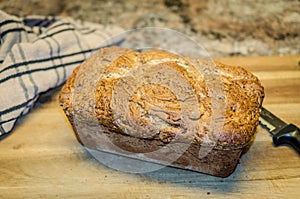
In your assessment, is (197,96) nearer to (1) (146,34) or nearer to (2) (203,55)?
(2) (203,55)

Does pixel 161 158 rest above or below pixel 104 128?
below

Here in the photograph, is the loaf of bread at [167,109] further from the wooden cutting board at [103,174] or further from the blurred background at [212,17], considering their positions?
the blurred background at [212,17]

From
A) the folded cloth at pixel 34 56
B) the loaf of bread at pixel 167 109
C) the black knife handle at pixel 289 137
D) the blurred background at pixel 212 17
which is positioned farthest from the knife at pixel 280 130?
the folded cloth at pixel 34 56

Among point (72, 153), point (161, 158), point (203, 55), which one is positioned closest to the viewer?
point (161, 158)

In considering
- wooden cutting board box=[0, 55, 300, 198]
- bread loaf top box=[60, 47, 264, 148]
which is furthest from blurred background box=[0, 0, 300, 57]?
bread loaf top box=[60, 47, 264, 148]

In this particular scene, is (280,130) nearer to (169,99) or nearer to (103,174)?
(169,99)

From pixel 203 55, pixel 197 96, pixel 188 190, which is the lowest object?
Answer: pixel 188 190

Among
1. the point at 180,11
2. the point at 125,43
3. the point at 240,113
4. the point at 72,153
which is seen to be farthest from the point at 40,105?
the point at 180,11

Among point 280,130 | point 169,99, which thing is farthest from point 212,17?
point 169,99
